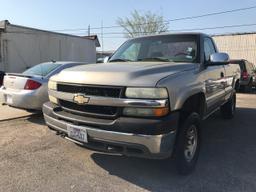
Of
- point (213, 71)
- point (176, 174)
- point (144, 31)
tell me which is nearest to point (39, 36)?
point (213, 71)

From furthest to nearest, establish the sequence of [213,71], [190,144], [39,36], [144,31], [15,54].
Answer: [144,31]
[39,36]
[15,54]
[213,71]
[190,144]

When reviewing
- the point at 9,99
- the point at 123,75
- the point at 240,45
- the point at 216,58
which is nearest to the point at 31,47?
the point at 9,99

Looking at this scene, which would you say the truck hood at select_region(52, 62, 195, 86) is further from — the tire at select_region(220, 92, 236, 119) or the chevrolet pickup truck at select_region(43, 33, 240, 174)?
the tire at select_region(220, 92, 236, 119)

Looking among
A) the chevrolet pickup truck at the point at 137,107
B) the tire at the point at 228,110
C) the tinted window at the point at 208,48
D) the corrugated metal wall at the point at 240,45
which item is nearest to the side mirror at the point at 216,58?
the chevrolet pickup truck at the point at 137,107

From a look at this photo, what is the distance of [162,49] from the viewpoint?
A: 18.2 feet

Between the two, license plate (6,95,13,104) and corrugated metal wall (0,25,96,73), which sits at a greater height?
corrugated metal wall (0,25,96,73)

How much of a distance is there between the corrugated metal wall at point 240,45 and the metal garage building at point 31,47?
528 inches

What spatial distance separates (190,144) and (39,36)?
15.7 meters

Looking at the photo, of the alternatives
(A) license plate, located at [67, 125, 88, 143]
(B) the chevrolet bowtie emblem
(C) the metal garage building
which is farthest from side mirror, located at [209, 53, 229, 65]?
(C) the metal garage building

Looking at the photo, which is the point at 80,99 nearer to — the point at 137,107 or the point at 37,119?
the point at 137,107

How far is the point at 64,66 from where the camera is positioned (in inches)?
327

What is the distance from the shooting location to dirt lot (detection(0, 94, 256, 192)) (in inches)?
159

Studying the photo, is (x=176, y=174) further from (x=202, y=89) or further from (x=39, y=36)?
(x=39, y=36)

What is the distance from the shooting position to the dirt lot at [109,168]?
4.05 m
